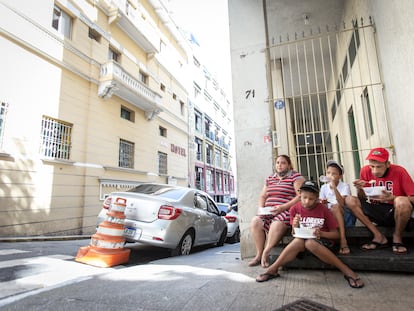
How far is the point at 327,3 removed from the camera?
5.89 metres

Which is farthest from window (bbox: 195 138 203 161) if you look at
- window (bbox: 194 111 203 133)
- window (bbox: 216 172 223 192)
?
window (bbox: 216 172 223 192)

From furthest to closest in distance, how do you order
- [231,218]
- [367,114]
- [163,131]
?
[163,131]
[231,218]
[367,114]

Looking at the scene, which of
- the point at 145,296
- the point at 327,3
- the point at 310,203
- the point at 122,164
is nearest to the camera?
the point at 145,296

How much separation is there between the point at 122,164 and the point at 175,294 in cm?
1159

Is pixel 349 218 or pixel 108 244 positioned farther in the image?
pixel 108 244

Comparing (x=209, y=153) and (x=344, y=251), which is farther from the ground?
(x=209, y=153)

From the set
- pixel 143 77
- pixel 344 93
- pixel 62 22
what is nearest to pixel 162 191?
pixel 344 93

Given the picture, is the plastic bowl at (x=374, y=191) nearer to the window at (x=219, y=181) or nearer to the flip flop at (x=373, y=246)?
the flip flop at (x=373, y=246)

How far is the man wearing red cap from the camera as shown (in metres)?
2.93

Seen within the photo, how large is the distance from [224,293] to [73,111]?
10325mm

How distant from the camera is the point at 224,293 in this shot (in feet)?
7.91

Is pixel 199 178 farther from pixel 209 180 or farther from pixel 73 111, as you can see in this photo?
pixel 73 111

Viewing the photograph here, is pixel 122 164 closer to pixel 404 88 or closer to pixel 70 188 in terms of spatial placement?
pixel 70 188

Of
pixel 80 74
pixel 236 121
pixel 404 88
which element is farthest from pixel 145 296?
pixel 80 74
